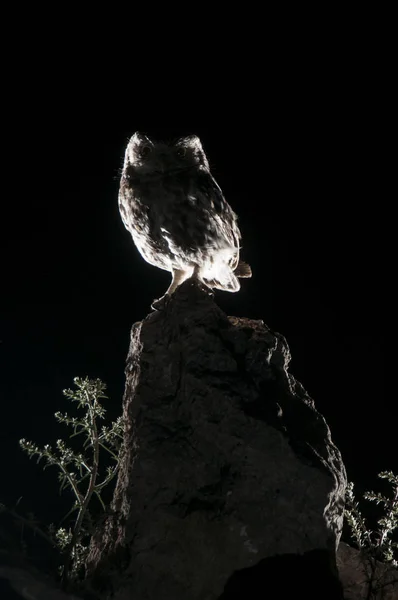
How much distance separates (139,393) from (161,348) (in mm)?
412

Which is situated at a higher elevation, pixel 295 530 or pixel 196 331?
pixel 196 331

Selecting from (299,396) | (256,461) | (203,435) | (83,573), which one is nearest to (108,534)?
(83,573)

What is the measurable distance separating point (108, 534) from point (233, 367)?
1.62m

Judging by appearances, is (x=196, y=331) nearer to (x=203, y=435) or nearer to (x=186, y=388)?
(x=186, y=388)

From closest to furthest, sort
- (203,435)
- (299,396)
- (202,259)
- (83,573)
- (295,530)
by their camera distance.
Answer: (295,530) → (203,435) → (83,573) → (299,396) → (202,259)

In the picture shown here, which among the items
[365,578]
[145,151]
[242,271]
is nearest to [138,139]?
[145,151]

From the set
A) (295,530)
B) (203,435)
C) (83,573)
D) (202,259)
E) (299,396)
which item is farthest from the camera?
(202,259)

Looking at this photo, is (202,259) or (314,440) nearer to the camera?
(314,440)

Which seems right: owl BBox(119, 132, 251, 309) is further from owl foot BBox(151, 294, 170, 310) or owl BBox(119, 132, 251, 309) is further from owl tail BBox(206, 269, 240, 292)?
owl tail BBox(206, 269, 240, 292)

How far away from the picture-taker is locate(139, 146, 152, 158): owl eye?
464 cm

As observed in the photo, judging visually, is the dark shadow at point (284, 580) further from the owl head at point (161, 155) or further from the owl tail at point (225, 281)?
the owl head at point (161, 155)

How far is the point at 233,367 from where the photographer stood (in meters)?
3.97

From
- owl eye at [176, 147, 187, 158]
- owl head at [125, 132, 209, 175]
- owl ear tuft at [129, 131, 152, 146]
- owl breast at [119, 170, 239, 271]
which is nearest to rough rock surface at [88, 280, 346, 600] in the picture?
owl breast at [119, 170, 239, 271]

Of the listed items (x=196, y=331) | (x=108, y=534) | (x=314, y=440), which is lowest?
(x=108, y=534)
